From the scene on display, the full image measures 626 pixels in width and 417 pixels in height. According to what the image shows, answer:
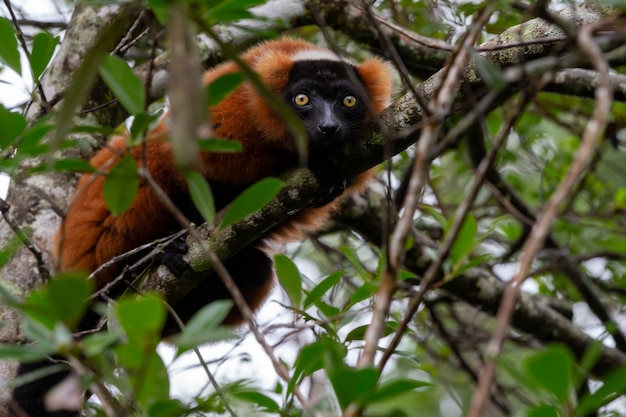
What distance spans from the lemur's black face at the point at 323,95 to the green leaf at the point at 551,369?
8.88ft

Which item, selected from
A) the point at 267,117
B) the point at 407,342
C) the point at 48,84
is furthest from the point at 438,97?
the point at 407,342

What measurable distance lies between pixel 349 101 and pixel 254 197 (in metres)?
2.34

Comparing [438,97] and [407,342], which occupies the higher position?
[438,97]

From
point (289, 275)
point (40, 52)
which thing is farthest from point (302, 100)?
point (40, 52)

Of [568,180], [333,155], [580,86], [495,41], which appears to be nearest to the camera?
[568,180]

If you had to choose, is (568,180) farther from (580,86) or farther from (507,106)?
(507,106)

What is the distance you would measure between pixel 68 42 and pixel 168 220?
60.4 inches

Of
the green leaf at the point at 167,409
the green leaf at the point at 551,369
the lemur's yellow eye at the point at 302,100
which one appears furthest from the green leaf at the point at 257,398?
the lemur's yellow eye at the point at 302,100

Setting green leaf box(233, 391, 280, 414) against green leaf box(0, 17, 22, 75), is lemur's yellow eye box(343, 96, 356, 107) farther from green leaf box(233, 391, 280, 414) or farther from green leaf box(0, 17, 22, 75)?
green leaf box(233, 391, 280, 414)

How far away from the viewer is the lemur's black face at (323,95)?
4.38m

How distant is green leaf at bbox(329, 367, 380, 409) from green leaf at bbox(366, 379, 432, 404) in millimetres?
20

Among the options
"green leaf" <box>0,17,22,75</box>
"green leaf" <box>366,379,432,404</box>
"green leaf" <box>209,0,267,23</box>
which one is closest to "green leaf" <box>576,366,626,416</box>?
"green leaf" <box>366,379,432,404</box>

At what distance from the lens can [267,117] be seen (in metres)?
4.40

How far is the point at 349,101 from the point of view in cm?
458
